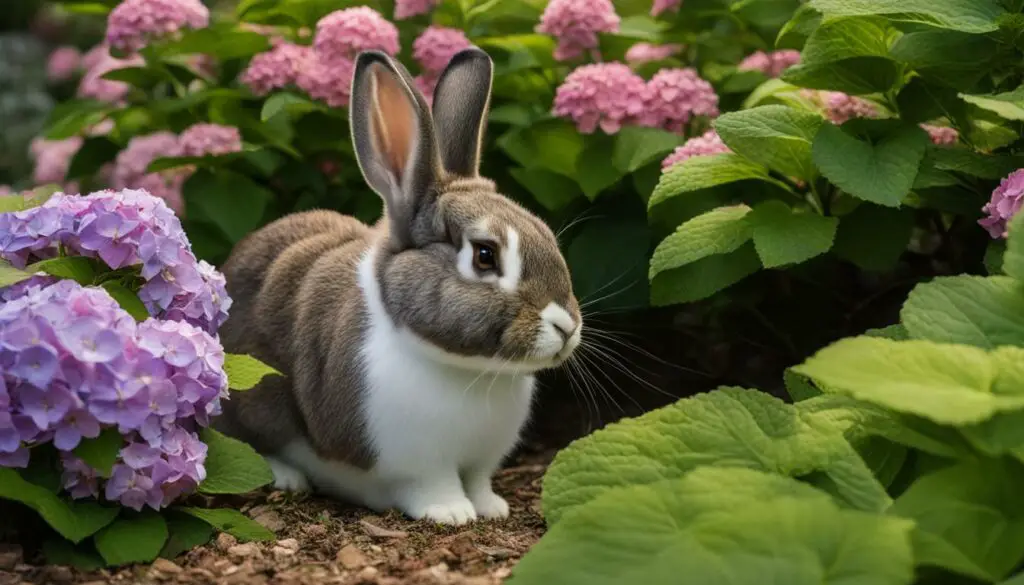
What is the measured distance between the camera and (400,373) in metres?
3.27

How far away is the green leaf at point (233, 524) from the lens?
3.05 m

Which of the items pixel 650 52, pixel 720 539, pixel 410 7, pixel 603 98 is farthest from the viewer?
pixel 650 52

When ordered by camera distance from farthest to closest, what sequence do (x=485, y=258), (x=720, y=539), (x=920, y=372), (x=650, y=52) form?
(x=650, y=52) < (x=485, y=258) < (x=920, y=372) < (x=720, y=539)

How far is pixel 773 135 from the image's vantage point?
11.5 ft

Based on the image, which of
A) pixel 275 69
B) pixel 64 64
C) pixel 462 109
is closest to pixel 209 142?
pixel 275 69

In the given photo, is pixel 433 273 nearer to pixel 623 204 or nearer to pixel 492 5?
pixel 623 204

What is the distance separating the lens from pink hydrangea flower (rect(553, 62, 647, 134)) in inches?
164

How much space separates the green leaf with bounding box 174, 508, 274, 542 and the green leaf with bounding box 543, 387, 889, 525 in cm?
78

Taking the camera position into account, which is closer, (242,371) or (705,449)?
(705,449)

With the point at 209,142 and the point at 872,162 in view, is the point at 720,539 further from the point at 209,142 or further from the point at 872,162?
the point at 209,142

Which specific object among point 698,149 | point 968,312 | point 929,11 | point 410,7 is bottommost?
point 698,149

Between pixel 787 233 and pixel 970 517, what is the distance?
1.29 m

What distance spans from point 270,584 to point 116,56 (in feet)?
9.09

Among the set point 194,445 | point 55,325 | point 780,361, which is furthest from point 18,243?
point 780,361
